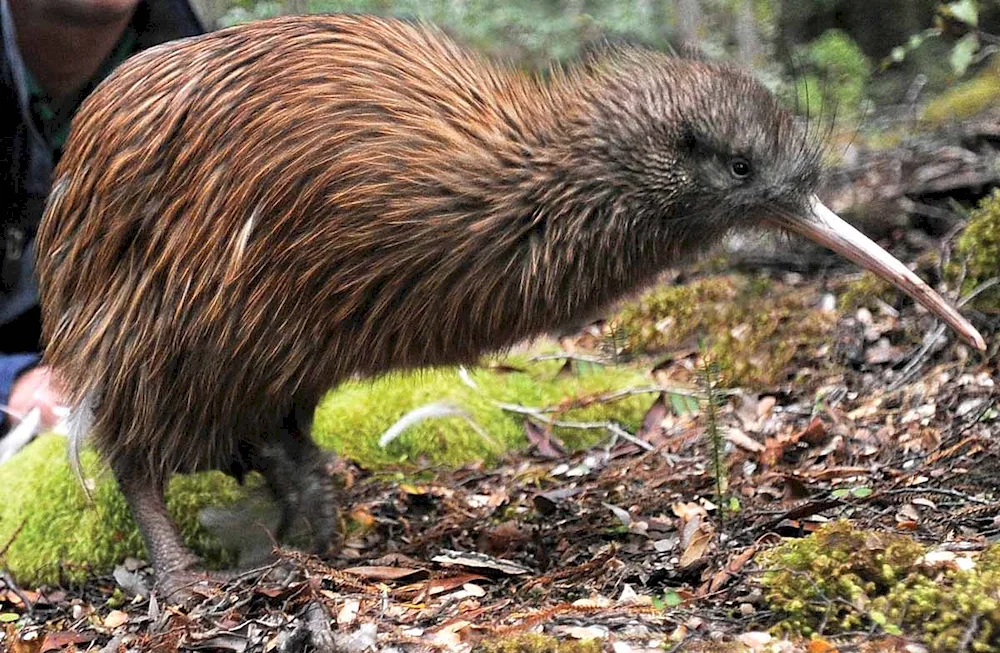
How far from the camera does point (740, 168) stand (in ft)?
9.27

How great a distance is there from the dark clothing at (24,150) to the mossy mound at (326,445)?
0.80 metres

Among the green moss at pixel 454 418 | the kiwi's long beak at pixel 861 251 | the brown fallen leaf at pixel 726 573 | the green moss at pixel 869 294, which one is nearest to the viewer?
the brown fallen leaf at pixel 726 573

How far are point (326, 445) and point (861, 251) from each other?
2.03 metres

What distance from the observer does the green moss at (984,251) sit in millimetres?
3838

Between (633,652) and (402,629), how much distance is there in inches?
21.0

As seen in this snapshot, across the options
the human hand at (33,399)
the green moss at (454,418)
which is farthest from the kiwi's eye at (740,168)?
the human hand at (33,399)

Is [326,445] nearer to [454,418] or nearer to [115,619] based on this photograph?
[454,418]

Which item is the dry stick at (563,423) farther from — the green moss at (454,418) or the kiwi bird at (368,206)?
the kiwi bird at (368,206)

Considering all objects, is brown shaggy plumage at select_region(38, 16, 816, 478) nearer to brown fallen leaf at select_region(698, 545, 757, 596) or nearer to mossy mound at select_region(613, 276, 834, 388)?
brown fallen leaf at select_region(698, 545, 757, 596)

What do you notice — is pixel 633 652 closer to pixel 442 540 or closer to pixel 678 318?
pixel 442 540

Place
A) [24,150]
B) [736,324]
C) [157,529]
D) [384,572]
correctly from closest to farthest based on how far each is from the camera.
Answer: [384,572]
[157,529]
[24,150]
[736,324]

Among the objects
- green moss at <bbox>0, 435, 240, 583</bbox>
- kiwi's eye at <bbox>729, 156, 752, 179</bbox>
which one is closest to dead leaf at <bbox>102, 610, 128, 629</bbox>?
green moss at <bbox>0, 435, 240, 583</bbox>

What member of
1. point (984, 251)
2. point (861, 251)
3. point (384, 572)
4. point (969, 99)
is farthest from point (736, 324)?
point (969, 99)

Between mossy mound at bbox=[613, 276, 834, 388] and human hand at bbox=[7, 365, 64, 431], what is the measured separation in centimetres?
212
